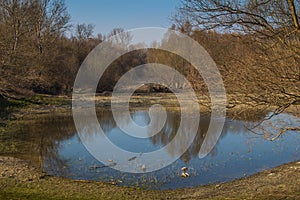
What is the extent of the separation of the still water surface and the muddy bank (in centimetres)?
62

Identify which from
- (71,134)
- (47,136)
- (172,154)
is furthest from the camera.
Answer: (71,134)

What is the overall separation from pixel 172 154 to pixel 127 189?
14.2 ft

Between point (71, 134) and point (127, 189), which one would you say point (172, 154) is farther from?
point (71, 134)

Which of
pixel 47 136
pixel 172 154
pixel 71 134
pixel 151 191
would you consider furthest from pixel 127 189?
pixel 71 134

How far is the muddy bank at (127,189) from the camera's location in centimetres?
698

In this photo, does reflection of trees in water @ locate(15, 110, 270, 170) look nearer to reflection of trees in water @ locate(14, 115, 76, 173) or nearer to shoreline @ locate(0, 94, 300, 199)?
reflection of trees in water @ locate(14, 115, 76, 173)

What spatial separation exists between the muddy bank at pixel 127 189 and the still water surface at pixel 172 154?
0.62 m

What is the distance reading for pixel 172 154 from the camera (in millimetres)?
12008

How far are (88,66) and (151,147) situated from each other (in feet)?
72.8

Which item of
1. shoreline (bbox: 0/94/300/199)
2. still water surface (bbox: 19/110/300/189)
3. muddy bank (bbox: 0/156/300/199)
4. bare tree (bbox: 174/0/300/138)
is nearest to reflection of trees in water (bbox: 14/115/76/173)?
still water surface (bbox: 19/110/300/189)

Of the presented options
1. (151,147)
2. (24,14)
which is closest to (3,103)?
(24,14)

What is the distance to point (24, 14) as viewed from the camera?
2442 cm

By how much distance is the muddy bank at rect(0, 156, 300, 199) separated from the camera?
6.98 meters

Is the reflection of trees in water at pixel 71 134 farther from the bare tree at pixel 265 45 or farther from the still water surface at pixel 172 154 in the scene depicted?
the bare tree at pixel 265 45
